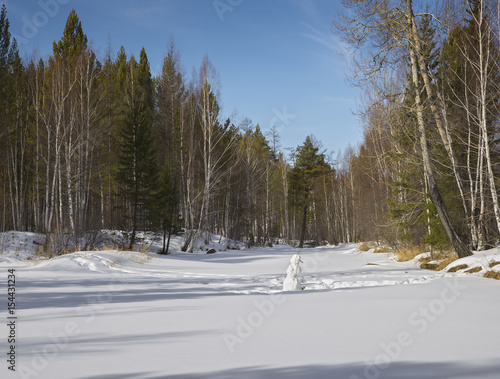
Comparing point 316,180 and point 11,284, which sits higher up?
point 316,180

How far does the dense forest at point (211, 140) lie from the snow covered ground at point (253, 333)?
18.2ft

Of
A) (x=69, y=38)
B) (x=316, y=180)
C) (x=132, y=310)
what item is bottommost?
(x=132, y=310)

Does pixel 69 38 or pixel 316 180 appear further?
pixel 316 180

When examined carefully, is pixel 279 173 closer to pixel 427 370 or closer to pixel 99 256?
pixel 99 256

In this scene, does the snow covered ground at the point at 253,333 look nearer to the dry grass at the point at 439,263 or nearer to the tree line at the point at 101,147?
the dry grass at the point at 439,263

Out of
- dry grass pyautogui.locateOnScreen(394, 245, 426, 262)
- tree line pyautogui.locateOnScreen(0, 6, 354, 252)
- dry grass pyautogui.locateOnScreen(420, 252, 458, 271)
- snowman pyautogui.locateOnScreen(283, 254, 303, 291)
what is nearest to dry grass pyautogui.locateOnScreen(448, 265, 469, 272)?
dry grass pyautogui.locateOnScreen(420, 252, 458, 271)

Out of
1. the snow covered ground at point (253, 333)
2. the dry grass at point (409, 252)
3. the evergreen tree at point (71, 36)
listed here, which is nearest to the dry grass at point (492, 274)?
the snow covered ground at point (253, 333)

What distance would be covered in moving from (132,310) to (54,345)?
4.95ft

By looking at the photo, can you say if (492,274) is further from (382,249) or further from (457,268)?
(382,249)

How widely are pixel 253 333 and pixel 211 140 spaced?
16.7 metres

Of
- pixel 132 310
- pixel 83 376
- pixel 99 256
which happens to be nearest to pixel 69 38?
pixel 99 256

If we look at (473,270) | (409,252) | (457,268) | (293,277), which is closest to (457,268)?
(457,268)

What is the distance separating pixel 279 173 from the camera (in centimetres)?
3753

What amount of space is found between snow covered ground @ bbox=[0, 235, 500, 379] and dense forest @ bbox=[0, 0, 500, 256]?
18.2ft
